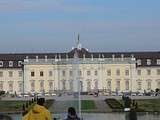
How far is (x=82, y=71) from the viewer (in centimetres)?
9075

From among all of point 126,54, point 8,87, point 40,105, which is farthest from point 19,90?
point 40,105

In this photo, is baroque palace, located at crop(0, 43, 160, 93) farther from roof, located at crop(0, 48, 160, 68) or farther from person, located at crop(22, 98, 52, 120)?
person, located at crop(22, 98, 52, 120)

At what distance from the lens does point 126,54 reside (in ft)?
306

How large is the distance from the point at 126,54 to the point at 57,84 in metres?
10.5

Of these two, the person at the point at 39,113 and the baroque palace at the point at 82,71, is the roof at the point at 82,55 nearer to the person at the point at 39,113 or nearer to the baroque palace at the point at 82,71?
the baroque palace at the point at 82,71

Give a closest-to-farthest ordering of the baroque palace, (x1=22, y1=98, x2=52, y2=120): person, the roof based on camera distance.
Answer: (x1=22, y1=98, x2=52, y2=120): person → the baroque palace → the roof

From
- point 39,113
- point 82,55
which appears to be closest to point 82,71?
point 82,55

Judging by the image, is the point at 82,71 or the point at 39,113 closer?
the point at 39,113

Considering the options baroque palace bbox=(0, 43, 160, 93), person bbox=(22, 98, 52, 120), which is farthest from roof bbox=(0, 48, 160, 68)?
person bbox=(22, 98, 52, 120)

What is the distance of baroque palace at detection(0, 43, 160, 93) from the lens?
3551 inches

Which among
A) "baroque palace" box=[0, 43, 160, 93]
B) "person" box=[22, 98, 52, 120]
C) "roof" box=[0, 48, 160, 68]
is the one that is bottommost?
"person" box=[22, 98, 52, 120]

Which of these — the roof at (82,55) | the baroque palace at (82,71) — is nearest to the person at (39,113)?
the baroque palace at (82,71)

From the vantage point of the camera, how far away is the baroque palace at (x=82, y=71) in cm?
9019

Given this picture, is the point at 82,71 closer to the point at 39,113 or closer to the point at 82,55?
Answer: the point at 82,55
